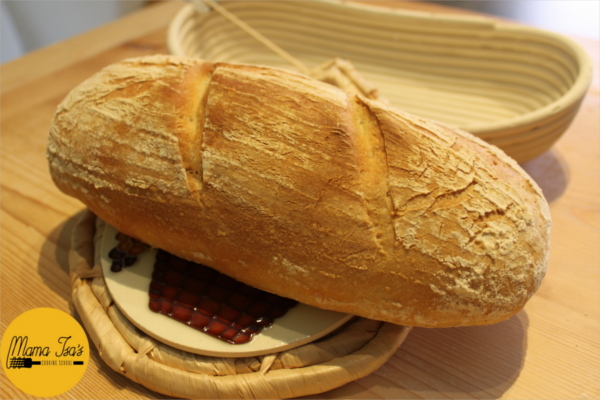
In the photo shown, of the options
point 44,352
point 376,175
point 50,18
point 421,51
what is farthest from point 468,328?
point 50,18

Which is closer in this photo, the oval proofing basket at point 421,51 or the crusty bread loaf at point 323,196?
the crusty bread loaf at point 323,196

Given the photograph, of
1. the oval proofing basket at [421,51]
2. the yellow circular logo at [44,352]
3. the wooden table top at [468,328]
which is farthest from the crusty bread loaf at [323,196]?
the oval proofing basket at [421,51]

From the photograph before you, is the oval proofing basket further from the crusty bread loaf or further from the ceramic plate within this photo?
the ceramic plate

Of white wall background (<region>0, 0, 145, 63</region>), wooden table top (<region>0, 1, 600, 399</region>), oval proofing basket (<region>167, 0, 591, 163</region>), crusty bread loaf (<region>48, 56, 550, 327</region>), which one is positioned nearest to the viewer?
crusty bread loaf (<region>48, 56, 550, 327</region>)

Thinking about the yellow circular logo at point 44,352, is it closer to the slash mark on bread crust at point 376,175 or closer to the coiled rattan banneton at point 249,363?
the coiled rattan banneton at point 249,363

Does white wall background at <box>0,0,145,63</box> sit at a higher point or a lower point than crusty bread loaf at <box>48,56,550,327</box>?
lower

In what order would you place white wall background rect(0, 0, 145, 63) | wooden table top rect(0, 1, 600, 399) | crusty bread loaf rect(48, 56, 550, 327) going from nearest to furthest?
crusty bread loaf rect(48, 56, 550, 327) → wooden table top rect(0, 1, 600, 399) → white wall background rect(0, 0, 145, 63)

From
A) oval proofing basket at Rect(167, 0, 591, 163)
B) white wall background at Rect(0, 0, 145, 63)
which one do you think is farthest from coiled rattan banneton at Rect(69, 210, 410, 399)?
white wall background at Rect(0, 0, 145, 63)
